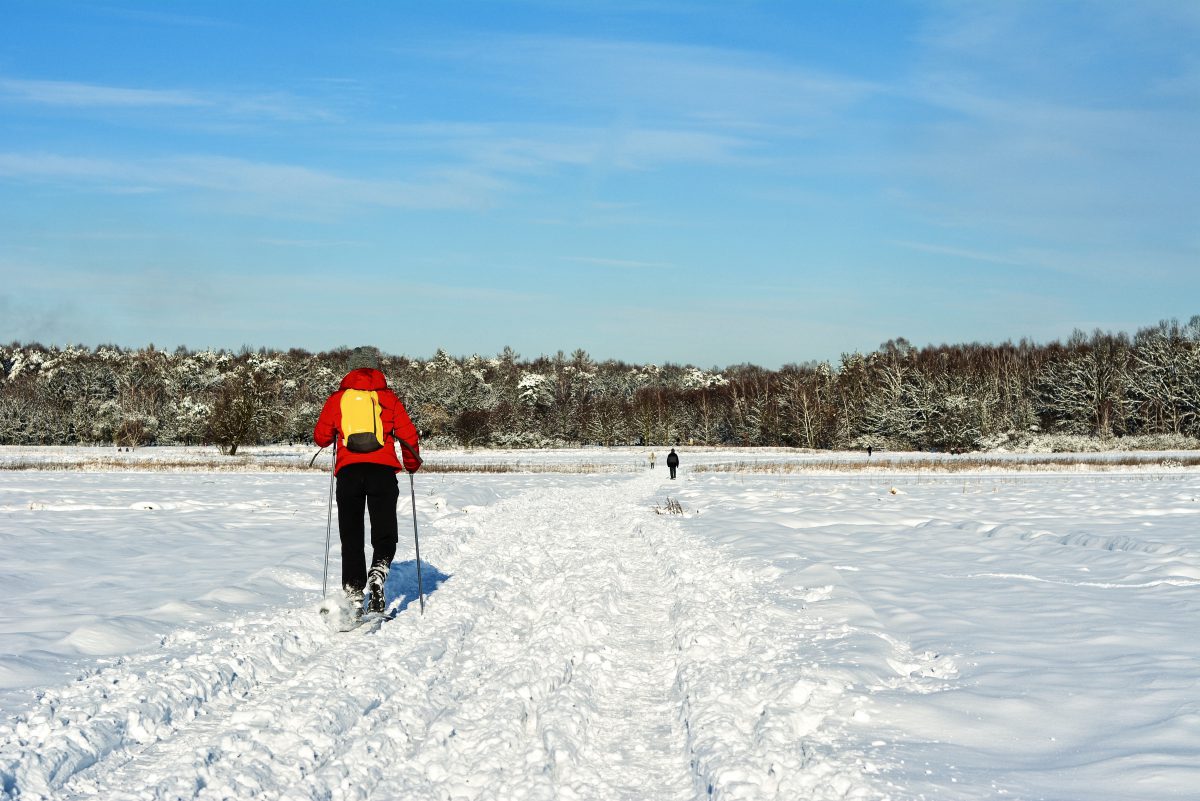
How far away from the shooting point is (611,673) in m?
6.14

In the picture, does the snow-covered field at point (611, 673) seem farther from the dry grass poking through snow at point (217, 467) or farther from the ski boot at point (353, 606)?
the dry grass poking through snow at point (217, 467)

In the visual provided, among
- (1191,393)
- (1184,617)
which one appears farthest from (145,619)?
(1191,393)

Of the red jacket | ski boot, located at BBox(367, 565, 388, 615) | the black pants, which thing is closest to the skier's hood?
the red jacket

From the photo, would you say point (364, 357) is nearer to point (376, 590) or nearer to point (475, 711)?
point (376, 590)

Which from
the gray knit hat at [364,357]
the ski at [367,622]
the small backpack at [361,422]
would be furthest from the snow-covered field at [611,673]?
the gray knit hat at [364,357]

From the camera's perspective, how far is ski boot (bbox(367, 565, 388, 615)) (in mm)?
7754

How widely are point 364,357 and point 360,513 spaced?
1.63m

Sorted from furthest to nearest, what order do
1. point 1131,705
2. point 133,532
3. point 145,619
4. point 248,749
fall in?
1. point 133,532
2. point 145,619
3. point 1131,705
4. point 248,749

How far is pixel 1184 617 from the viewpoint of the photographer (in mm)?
7246

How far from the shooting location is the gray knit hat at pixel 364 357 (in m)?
8.59

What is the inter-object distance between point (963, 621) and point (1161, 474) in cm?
3458

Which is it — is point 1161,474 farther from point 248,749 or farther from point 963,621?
point 248,749

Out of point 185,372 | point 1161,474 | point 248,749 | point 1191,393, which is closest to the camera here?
point 248,749

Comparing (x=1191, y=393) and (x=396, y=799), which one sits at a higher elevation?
(x=1191, y=393)
